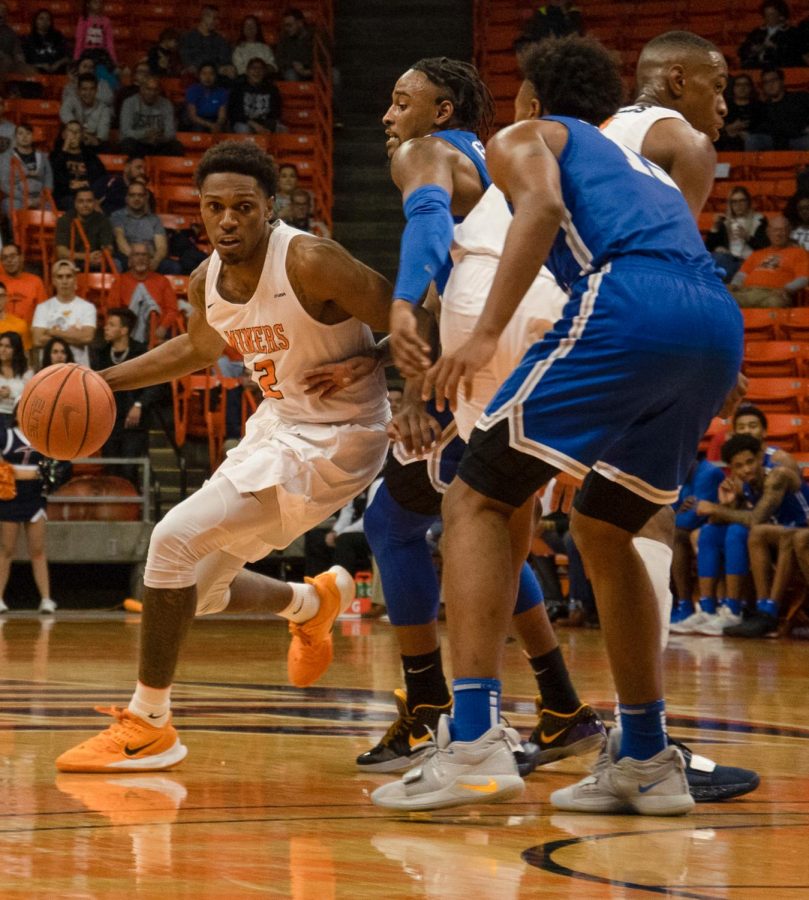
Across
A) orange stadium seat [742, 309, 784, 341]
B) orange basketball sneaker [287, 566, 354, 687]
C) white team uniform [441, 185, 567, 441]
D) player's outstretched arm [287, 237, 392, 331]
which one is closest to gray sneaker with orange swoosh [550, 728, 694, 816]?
white team uniform [441, 185, 567, 441]

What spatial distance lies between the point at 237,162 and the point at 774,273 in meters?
9.93

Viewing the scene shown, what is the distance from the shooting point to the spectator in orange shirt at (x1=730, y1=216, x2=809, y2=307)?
1308 centimetres

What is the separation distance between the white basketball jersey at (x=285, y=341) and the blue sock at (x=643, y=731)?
1.40 m

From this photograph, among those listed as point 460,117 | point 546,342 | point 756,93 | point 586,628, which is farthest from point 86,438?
point 756,93

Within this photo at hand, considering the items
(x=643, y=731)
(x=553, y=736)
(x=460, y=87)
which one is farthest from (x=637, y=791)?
(x=460, y=87)

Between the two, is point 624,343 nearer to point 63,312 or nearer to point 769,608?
point 769,608

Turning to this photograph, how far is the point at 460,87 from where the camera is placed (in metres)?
4.07

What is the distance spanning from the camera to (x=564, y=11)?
16.4 metres

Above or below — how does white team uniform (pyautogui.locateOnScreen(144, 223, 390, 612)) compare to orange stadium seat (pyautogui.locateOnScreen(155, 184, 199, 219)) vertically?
below

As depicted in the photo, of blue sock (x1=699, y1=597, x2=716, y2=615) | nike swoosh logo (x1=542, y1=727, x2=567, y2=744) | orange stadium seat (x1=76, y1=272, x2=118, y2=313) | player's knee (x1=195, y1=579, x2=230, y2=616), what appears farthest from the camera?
orange stadium seat (x1=76, y1=272, x2=118, y2=313)

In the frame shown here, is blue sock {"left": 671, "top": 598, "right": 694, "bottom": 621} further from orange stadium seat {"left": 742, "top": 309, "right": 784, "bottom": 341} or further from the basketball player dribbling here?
the basketball player dribbling

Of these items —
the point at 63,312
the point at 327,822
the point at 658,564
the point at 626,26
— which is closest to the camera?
the point at 327,822

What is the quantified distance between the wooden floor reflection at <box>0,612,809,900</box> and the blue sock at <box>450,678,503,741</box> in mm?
181

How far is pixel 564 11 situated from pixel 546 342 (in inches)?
556
